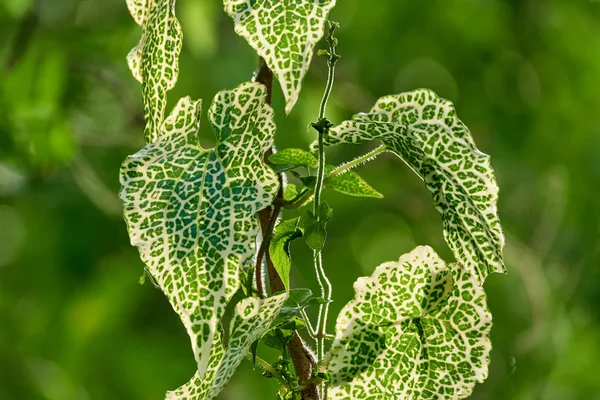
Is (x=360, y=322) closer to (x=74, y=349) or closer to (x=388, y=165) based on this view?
(x=74, y=349)

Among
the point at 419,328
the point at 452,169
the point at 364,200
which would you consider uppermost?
the point at 452,169

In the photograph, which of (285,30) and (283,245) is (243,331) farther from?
(285,30)

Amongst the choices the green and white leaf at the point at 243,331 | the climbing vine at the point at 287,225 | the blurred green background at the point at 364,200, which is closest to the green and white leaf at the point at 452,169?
the climbing vine at the point at 287,225

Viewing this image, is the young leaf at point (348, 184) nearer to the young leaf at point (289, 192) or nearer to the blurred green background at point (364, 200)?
the young leaf at point (289, 192)

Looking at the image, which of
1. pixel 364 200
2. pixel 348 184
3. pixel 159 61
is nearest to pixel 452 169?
pixel 348 184

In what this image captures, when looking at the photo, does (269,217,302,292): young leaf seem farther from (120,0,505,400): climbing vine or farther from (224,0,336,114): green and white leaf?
(224,0,336,114): green and white leaf

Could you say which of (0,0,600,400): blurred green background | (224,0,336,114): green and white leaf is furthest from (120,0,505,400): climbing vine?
(0,0,600,400): blurred green background
